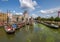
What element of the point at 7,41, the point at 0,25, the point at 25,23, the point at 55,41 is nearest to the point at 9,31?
the point at 7,41

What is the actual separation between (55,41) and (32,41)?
2.73 feet

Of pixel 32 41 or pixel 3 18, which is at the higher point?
pixel 3 18

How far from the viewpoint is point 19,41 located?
13.1 ft

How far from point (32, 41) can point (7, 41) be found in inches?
35.1

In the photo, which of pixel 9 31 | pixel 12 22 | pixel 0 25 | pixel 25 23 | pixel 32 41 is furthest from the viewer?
pixel 25 23

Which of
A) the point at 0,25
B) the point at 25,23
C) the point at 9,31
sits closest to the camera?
the point at 9,31

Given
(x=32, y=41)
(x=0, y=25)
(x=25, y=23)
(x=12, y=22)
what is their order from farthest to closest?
(x=25, y=23) < (x=0, y=25) < (x=12, y=22) < (x=32, y=41)

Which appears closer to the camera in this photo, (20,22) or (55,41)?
(55,41)

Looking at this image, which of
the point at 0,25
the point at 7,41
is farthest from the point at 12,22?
the point at 7,41

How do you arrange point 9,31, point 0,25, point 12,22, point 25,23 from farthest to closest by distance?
1. point 25,23
2. point 0,25
3. point 12,22
4. point 9,31

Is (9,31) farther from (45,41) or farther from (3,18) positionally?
(3,18)

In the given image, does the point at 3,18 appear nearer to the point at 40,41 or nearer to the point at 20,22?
the point at 20,22

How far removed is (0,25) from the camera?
859 cm

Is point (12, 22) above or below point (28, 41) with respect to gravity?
above
